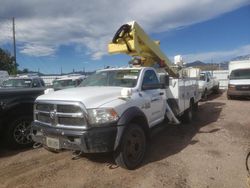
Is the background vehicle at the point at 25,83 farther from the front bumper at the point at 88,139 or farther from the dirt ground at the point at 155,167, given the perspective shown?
the front bumper at the point at 88,139

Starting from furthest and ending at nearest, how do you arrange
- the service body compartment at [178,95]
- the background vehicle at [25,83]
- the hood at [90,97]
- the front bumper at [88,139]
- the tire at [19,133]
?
the background vehicle at [25,83] < the service body compartment at [178,95] < the tire at [19,133] < the hood at [90,97] < the front bumper at [88,139]

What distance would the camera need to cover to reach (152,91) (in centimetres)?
602

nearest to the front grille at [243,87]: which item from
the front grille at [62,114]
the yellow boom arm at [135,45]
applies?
the yellow boom arm at [135,45]

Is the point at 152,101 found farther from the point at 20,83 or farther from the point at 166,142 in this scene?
the point at 20,83

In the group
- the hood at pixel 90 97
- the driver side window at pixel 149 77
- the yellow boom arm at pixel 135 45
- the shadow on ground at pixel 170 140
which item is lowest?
the shadow on ground at pixel 170 140

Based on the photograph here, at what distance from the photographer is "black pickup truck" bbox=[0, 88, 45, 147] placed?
605cm

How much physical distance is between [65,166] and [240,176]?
332cm

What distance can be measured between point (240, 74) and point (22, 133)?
14.6m

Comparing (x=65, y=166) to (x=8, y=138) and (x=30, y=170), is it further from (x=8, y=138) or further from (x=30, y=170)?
(x=8, y=138)

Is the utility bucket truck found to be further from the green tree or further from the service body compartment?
Answer: the green tree

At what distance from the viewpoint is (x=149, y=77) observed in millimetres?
6215

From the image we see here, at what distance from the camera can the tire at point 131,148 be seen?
459cm

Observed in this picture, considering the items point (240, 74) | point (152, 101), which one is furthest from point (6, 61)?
point (152, 101)

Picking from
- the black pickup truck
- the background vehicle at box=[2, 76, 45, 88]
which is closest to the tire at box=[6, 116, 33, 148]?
the black pickup truck
